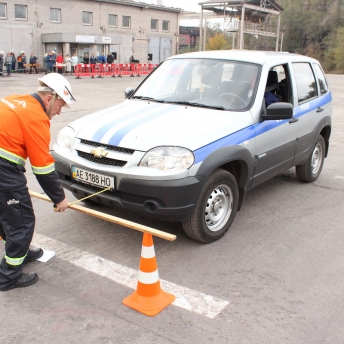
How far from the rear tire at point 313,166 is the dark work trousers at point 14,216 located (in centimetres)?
415

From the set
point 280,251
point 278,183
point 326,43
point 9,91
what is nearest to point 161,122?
point 280,251

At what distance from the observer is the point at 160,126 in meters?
4.16

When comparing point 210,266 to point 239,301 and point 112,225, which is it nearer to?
point 239,301

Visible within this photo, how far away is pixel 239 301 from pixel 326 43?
6635 centimetres

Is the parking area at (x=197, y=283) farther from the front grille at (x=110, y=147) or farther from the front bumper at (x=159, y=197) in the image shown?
the front grille at (x=110, y=147)

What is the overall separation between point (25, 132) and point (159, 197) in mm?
1258

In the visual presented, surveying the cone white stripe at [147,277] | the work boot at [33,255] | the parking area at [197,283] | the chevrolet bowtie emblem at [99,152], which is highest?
the chevrolet bowtie emblem at [99,152]

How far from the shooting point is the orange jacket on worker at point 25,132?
3.11 metres

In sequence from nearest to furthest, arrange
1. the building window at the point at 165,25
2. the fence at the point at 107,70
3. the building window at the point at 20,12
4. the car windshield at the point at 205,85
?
the car windshield at the point at 205,85
the fence at the point at 107,70
the building window at the point at 20,12
the building window at the point at 165,25

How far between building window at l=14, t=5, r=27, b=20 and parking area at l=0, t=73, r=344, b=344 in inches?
1390

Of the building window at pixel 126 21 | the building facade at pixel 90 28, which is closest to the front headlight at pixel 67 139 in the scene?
the building facade at pixel 90 28

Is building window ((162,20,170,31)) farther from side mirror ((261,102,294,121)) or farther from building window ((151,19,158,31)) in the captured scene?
side mirror ((261,102,294,121))

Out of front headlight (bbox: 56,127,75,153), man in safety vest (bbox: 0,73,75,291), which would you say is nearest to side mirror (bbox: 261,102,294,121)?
front headlight (bbox: 56,127,75,153)

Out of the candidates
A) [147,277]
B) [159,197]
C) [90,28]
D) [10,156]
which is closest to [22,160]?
[10,156]
